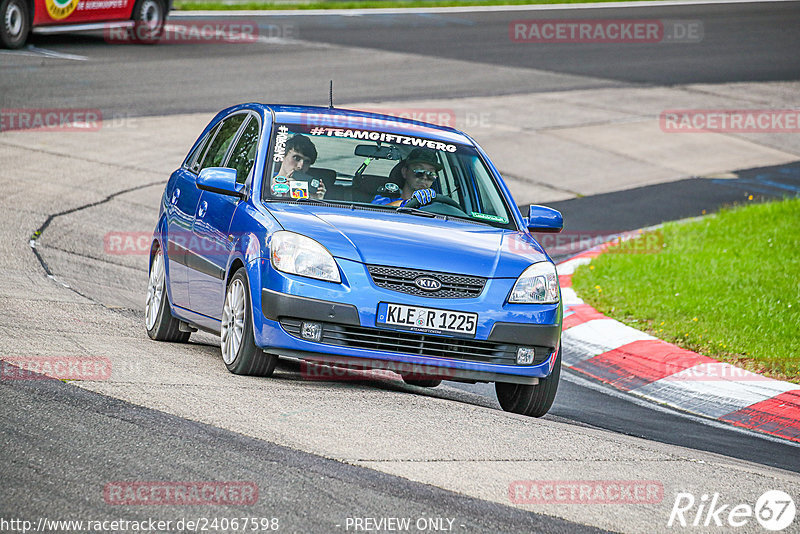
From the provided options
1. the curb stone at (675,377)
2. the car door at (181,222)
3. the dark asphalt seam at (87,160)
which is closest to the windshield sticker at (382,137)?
the car door at (181,222)

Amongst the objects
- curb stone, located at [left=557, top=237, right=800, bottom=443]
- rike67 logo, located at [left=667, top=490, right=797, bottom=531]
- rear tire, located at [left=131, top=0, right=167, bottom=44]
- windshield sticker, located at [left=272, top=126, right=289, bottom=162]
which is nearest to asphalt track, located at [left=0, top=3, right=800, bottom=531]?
curb stone, located at [left=557, top=237, right=800, bottom=443]

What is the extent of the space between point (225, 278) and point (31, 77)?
45.4ft

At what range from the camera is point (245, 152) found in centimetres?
800

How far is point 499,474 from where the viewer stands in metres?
5.45

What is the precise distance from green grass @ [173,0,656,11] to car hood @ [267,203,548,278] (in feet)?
84.7

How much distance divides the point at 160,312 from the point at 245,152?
4.63ft

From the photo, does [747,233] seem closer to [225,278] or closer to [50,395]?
[225,278]

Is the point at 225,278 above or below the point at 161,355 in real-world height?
above

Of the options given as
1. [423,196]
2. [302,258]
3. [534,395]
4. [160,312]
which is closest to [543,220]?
[423,196]

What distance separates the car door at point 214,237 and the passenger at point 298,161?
29 centimetres

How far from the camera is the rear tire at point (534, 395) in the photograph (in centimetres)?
723

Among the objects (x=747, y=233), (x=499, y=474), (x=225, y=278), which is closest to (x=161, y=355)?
(x=225, y=278)

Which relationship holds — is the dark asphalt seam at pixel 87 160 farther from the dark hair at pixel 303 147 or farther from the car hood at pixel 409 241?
the car hood at pixel 409 241

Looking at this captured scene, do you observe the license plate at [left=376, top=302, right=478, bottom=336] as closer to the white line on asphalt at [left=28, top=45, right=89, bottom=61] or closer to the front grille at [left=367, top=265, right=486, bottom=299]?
the front grille at [left=367, top=265, right=486, bottom=299]
